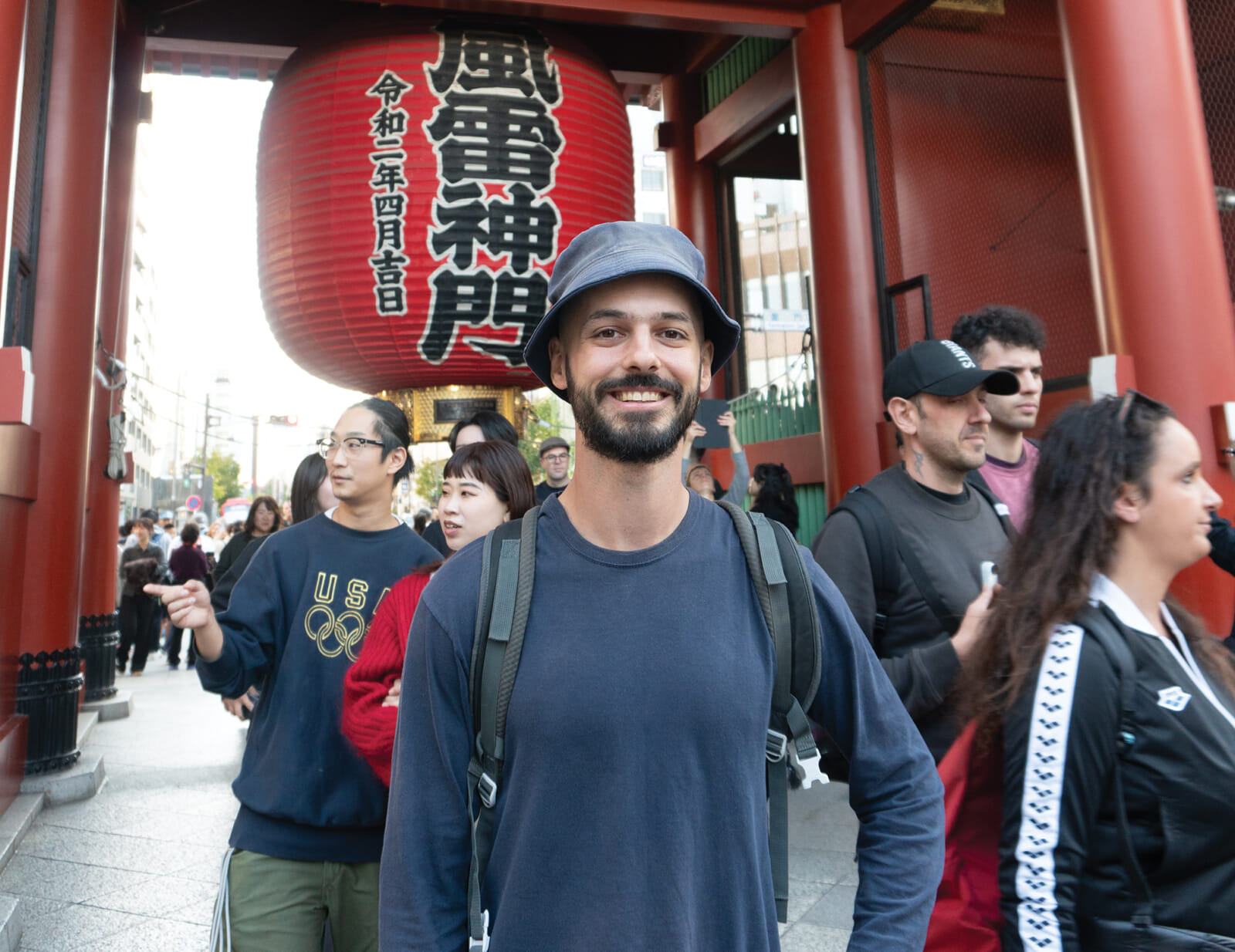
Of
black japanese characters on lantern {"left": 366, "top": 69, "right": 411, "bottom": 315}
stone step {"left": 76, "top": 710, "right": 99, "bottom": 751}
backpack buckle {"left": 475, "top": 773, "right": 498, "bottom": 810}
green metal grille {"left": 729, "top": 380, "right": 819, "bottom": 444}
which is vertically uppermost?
black japanese characters on lantern {"left": 366, "top": 69, "right": 411, "bottom": 315}

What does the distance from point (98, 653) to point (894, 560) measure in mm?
7397

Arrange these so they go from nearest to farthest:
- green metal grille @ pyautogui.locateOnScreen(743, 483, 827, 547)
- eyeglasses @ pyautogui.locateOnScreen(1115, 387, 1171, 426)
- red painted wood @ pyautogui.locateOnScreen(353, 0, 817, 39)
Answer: eyeglasses @ pyautogui.locateOnScreen(1115, 387, 1171, 426) → red painted wood @ pyautogui.locateOnScreen(353, 0, 817, 39) → green metal grille @ pyautogui.locateOnScreen(743, 483, 827, 547)

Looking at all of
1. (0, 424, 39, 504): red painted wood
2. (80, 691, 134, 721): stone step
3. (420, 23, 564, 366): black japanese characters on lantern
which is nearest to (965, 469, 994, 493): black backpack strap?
(420, 23, 564, 366): black japanese characters on lantern

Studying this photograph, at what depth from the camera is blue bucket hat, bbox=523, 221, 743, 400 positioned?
122cm

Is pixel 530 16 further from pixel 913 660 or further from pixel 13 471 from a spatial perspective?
pixel 913 660

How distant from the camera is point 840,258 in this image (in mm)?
5672

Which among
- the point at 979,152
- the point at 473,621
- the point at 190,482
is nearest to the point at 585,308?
the point at 473,621

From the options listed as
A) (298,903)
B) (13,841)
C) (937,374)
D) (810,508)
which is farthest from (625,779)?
(810,508)

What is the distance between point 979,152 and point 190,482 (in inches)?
1483

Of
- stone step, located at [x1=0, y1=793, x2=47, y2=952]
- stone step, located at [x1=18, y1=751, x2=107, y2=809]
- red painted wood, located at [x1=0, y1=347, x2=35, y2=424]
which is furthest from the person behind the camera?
stone step, located at [x1=18, y1=751, x2=107, y2=809]

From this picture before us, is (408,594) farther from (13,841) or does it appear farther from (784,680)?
(13,841)

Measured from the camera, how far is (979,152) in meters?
7.04

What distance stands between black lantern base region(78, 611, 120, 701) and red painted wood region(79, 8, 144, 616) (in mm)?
91

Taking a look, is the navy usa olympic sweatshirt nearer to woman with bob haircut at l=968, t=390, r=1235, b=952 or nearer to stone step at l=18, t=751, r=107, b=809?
woman with bob haircut at l=968, t=390, r=1235, b=952
